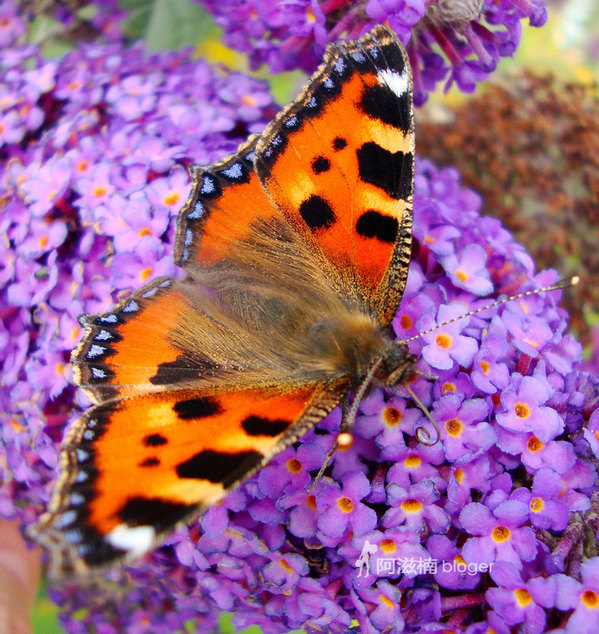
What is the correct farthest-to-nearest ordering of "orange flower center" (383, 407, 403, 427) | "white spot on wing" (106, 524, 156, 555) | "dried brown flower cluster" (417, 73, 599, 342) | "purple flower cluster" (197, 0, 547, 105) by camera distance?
1. "dried brown flower cluster" (417, 73, 599, 342)
2. "purple flower cluster" (197, 0, 547, 105)
3. "orange flower center" (383, 407, 403, 427)
4. "white spot on wing" (106, 524, 156, 555)

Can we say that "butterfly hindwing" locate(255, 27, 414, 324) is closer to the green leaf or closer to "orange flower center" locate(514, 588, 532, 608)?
"orange flower center" locate(514, 588, 532, 608)

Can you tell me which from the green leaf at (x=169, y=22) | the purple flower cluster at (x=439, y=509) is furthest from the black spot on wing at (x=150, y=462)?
the green leaf at (x=169, y=22)

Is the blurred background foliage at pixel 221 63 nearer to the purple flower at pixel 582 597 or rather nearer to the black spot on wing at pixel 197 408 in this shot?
the purple flower at pixel 582 597

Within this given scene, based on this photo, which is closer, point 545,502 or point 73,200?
point 545,502

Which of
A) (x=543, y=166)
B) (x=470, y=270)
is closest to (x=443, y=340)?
(x=470, y=270)

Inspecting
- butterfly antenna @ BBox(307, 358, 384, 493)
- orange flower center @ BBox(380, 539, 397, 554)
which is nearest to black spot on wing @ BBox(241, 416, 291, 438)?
butterfly antenna @ BBox(307, 358, 384, 493)

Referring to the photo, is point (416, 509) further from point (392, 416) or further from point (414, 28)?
point (414, 28)

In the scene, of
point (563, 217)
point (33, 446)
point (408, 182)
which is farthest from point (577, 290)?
point (33, 446)
